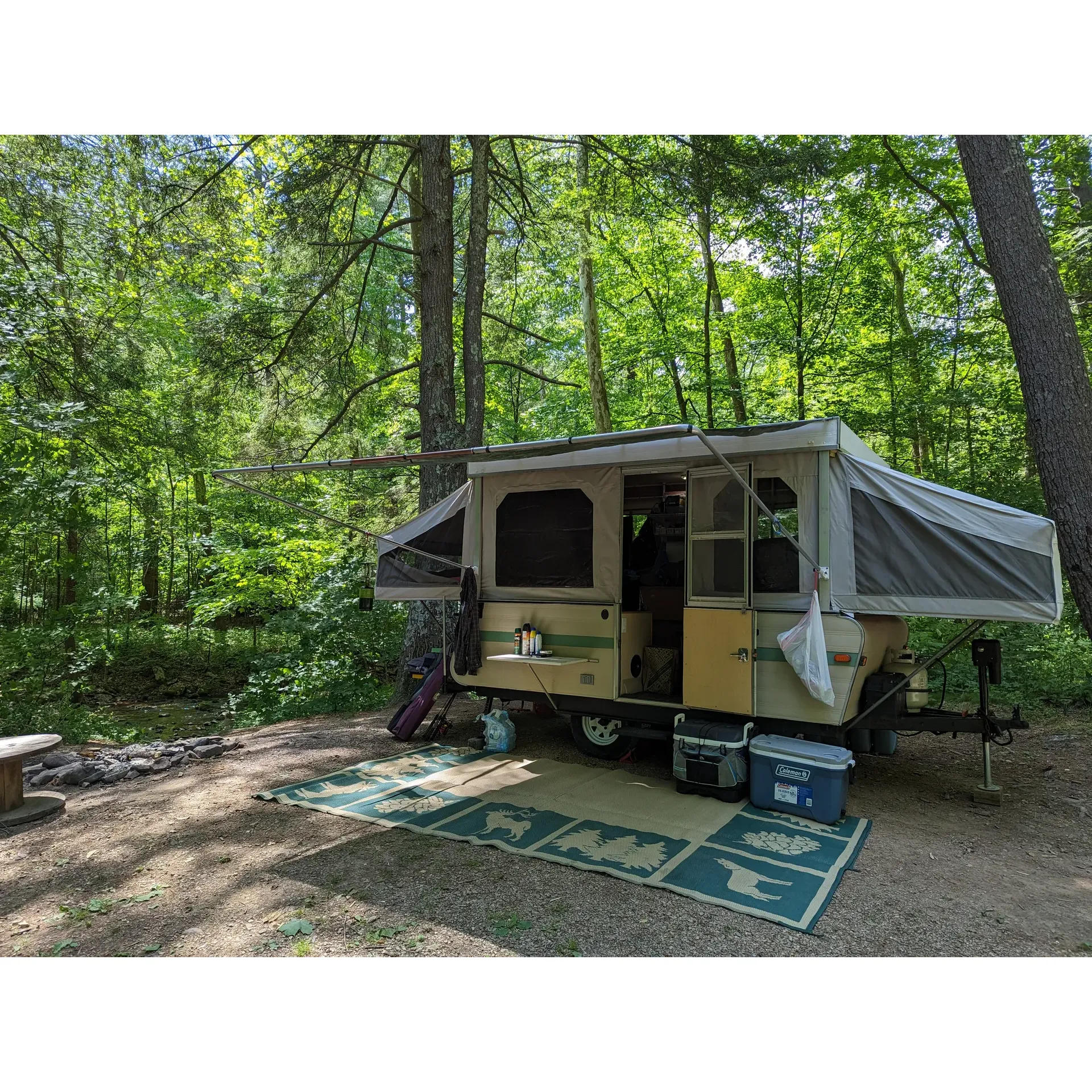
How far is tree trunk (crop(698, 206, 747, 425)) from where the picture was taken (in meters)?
10.6

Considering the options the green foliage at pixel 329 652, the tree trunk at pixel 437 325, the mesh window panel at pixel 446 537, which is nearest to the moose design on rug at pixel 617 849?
the mesh window panel at pixel 446 537

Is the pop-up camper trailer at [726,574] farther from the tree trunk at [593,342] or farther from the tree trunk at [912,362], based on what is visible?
the tree trunk at [593,342]

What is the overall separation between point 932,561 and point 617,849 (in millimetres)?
2474

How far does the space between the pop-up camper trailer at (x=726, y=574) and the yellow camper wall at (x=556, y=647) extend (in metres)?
0.01

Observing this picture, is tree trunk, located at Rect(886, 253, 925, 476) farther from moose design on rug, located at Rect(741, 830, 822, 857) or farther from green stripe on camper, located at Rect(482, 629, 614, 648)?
moose design on rug, located at Rect(741, 830, 822, 857)

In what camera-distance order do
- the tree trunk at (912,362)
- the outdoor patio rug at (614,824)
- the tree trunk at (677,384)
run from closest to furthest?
the outdoor patio rug at (614,824)
the tree trunk at (912,362)
the tree trunk at (677,384)

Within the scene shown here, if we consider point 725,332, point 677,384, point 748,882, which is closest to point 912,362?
point 725,332

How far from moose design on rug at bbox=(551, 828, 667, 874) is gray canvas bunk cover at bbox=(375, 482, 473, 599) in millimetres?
2689

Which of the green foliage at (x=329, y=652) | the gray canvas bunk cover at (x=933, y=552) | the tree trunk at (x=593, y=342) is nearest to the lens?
the gray canvas bunk cover at (x=933, y=552)

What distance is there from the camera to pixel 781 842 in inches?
147

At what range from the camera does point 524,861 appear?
3.50 m

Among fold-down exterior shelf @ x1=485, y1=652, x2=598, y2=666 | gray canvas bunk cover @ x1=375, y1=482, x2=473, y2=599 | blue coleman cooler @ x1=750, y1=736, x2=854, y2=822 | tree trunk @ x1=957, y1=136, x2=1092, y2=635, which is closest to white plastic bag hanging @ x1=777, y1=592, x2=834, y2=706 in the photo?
blue coleman cooler @ x1=750, y1=736, x2=854, y2=822

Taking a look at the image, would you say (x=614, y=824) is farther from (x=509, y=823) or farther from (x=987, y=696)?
(x=987, y=696)

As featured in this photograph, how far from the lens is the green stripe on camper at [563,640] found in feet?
16.8
